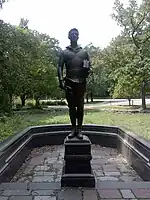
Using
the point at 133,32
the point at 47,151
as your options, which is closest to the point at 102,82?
the point at 133,32

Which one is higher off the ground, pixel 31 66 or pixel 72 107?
pixel 31 66

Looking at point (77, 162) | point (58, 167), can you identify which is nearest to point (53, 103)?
point (58, 167)

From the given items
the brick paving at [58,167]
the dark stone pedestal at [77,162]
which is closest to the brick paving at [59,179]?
the brick paving at [58,167]

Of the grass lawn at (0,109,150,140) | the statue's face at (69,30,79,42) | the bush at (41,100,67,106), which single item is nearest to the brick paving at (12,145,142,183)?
the grass lawn at (0,109,150,140)

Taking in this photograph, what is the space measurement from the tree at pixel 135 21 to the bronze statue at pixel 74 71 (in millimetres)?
15816

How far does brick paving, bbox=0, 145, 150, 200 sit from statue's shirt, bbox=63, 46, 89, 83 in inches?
59.1

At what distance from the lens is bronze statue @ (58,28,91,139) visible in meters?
4.20

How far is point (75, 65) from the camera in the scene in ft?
13.8

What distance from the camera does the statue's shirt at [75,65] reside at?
420 centimetres

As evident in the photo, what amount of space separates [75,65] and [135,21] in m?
17.3

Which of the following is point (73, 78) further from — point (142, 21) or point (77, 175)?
point (142, 21)

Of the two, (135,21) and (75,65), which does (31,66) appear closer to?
(135,21)

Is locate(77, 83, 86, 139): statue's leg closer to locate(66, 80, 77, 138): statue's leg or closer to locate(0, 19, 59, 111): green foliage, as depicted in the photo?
locate(66, 80, 77, 138): statue's leg

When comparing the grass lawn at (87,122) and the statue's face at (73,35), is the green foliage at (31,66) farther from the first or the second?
the statue's face at (73,35)
